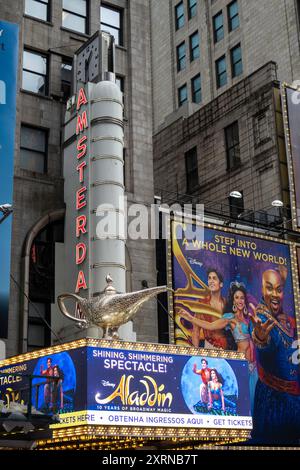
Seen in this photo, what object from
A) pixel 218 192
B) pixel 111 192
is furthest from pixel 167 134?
pixel 111 192

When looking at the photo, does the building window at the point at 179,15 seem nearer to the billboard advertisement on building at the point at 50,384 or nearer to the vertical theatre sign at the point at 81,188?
the vertical theatre sign at the point at 81,188

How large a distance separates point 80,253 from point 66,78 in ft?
29.0

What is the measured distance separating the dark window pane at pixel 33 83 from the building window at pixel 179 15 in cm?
3149

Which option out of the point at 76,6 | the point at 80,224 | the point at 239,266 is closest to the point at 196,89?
the point at 76,6

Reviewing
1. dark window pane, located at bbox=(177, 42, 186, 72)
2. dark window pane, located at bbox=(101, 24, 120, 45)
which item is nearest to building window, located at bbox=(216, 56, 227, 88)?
dark window pane, located at bbox=(177, 42, 186, 72)

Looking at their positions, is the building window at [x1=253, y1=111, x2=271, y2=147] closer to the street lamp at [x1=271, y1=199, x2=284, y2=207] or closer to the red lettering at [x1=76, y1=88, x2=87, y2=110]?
the street lamp at [x1=271, y1=199, x2=284, y2=207]

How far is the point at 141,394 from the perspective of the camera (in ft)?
68.2

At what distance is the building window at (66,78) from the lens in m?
33.5

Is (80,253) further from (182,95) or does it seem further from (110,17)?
(182,95)

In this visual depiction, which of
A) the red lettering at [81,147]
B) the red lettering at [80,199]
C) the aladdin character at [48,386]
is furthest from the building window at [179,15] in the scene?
the aladdin character at [48,386]

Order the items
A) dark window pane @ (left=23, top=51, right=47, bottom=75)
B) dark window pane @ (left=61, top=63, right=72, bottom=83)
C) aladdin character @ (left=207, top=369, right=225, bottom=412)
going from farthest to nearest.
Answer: dark window pane @ (left=61, top=63, right=72, bottom=83)
dark window pane @ (left=23, top=51, right=47, bottom=75)
aladdin character @ (left=207, top=369, right=225, bottom=412)

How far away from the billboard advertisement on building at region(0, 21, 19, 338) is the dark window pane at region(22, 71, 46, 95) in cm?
177

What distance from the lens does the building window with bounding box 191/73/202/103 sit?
58938 mm
